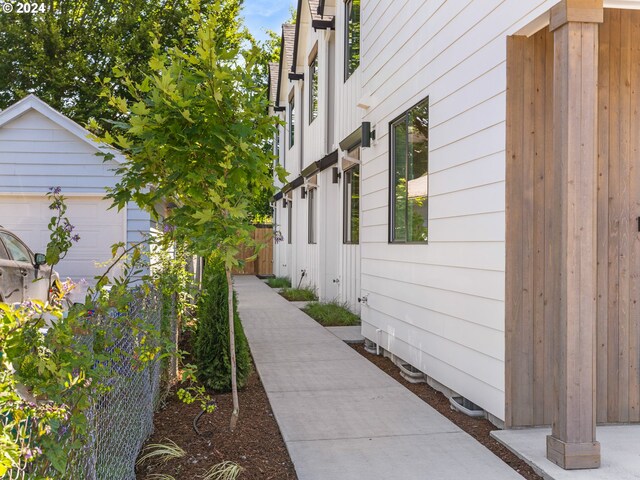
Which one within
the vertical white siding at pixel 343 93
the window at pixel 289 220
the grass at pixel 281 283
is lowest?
the grass at pixel 281 283

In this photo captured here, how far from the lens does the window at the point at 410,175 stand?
Answer: 6.71 metres

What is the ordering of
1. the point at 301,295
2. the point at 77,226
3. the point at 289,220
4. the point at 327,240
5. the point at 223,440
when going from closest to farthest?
1. the point at 223,440
2. the point at 77,226
3. the point at 327,240
4. the point at 301,295
5. the point at 289,220

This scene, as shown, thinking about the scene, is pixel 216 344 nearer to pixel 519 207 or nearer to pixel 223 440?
pixel 223 440

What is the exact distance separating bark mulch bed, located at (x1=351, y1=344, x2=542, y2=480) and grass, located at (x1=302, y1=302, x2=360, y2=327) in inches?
132

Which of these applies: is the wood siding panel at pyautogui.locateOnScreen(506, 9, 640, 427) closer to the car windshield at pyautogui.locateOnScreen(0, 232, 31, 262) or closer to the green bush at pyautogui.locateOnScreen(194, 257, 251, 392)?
the green bush at pyautogui.locateOnScreen(194, 257, 251, 392)

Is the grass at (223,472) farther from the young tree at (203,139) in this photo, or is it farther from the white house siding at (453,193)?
the white house siding at (453,193)

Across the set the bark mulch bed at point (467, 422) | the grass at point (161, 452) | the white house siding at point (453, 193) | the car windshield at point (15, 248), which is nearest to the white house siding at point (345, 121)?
the white house siding at point (453, 193)

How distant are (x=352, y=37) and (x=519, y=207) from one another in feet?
25.4

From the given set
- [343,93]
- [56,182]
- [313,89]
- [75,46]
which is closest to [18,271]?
[56,182]

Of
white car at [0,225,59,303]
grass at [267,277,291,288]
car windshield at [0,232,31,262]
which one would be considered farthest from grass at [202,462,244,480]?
grass at [267,277,291,288]

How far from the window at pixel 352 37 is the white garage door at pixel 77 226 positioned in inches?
195

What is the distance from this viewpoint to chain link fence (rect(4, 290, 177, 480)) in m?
2.47

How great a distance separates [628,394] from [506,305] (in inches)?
47.4

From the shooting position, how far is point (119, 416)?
11.8 feet
